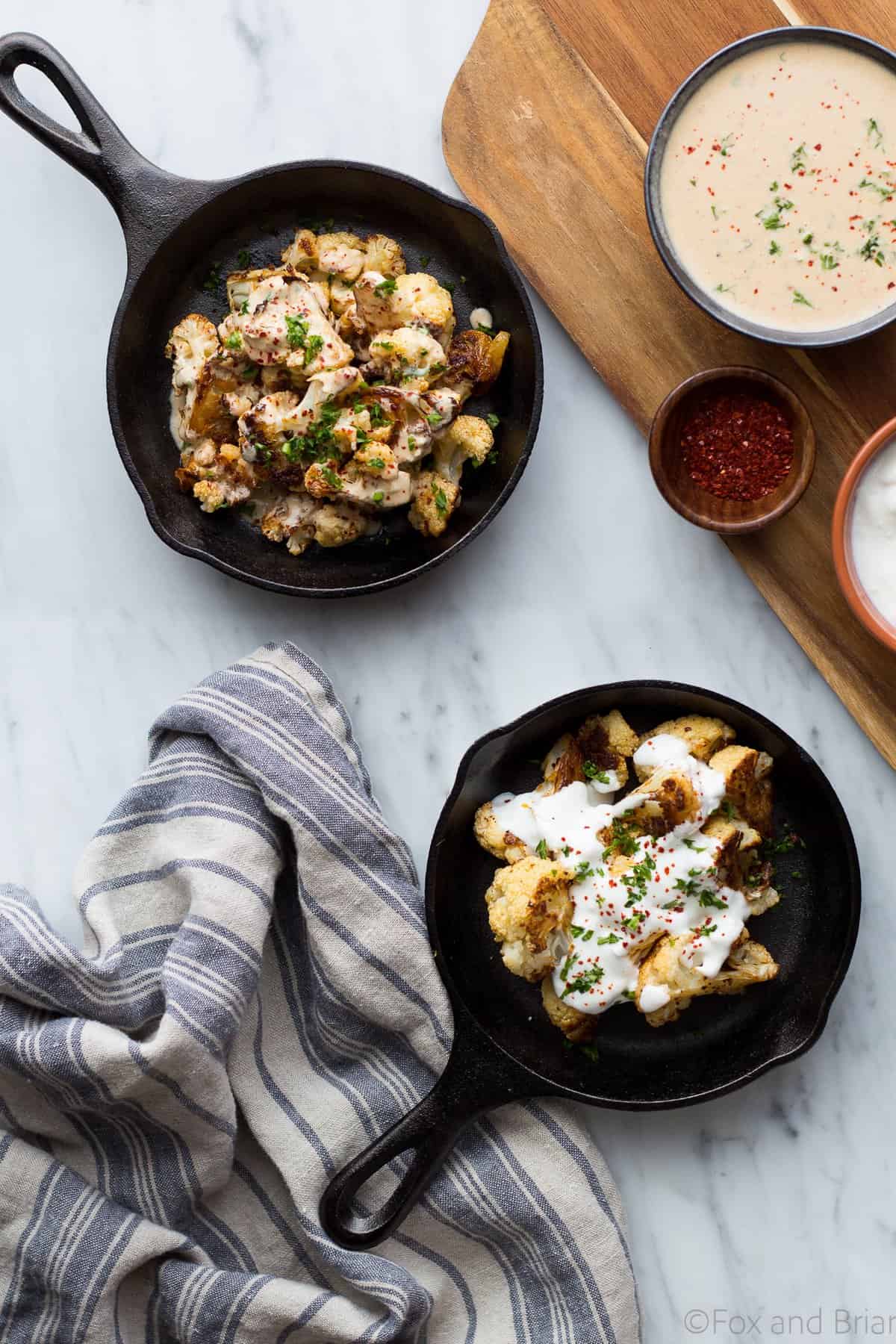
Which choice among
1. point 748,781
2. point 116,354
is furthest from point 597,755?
point 116,354

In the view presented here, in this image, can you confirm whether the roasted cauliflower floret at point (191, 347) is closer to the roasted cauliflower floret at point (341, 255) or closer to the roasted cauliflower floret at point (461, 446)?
the roasted cauliflower floret at point (341, 255)

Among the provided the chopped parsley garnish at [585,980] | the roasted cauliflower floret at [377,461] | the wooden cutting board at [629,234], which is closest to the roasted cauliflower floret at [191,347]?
the roasted cauliflower floret at [377,461]

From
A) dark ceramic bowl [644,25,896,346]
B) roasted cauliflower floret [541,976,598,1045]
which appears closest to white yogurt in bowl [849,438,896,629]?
dark ceramic bowl [644,25,896,346]

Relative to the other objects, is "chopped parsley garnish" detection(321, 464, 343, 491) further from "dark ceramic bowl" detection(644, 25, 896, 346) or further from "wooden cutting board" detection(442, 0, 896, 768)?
"dark ceramic bowl" detection(644, 25, 896, 346)

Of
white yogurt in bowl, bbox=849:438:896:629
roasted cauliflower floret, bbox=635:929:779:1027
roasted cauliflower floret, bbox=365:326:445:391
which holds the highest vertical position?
roasted cauliflower floret, bbox=365:326:445:391

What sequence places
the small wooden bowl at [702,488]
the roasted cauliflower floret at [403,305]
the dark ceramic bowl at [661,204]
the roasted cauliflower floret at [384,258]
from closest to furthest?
the dark ceramic bowl at [661,204] → the small wooden bowl at [702,488] → the roasted cauliflower floret at [403,305] → the roasted cauliflower floret at [384,258]
